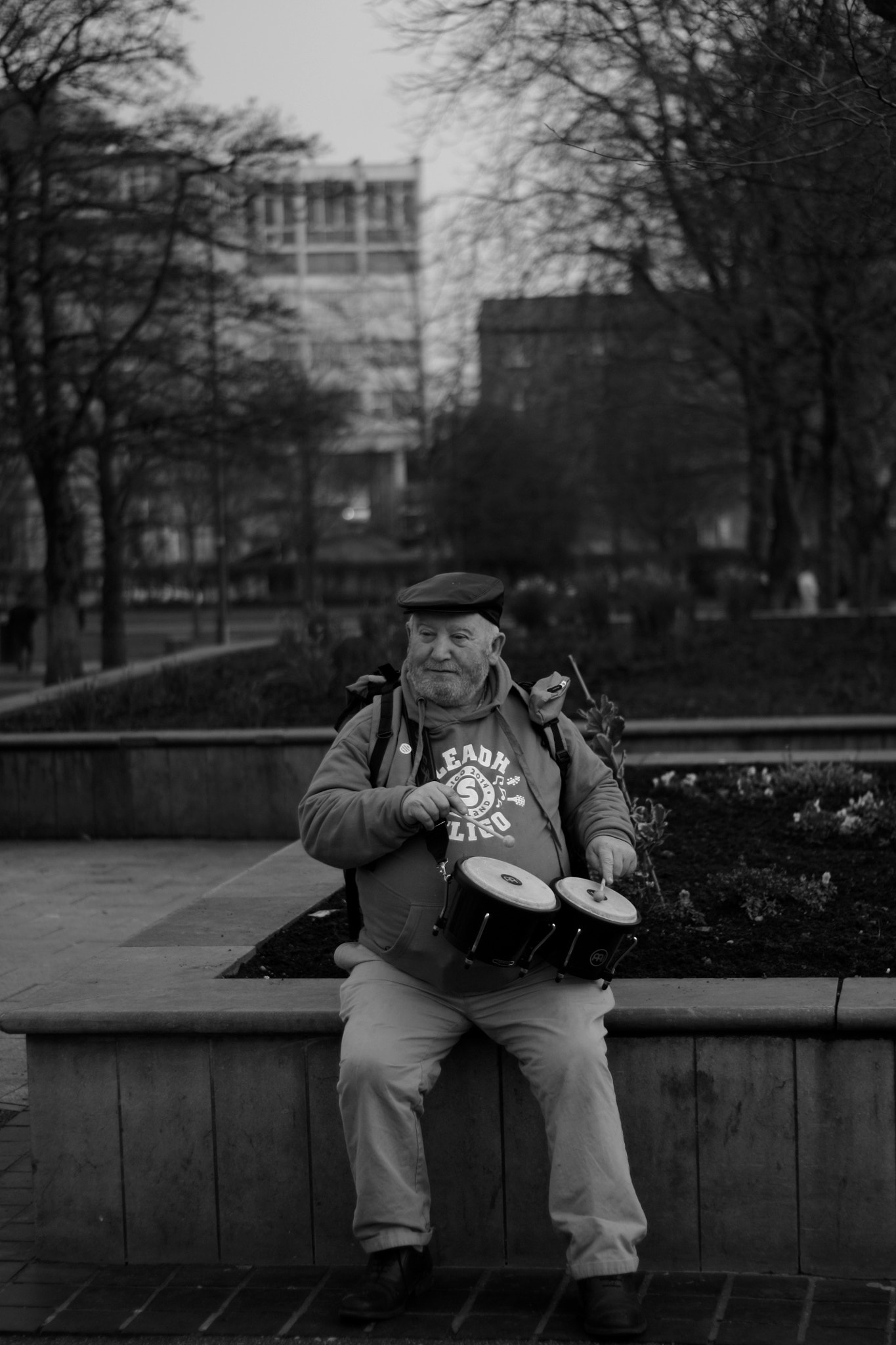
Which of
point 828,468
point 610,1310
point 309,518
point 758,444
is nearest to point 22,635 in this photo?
point 758,444

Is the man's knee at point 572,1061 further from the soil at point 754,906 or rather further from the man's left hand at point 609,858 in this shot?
the soil at point 754,906

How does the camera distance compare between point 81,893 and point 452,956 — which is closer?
point 452,956

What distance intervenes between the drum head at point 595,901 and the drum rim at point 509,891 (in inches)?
1.2

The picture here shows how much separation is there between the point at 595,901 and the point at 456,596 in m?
0.83

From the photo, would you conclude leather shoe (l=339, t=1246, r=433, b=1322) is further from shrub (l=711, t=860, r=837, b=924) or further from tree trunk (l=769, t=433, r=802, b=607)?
tree trunk (l=769, t=433, r=802, b=607)

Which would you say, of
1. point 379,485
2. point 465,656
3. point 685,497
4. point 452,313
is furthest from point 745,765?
point 379,485

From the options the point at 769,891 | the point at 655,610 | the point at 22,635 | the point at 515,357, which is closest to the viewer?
the point at 769,891

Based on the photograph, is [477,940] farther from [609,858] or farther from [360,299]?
[360,299]

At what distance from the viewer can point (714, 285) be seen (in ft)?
50.7

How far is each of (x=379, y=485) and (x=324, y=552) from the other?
544 centimetres

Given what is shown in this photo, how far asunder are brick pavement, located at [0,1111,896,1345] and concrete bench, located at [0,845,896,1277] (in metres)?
0.07

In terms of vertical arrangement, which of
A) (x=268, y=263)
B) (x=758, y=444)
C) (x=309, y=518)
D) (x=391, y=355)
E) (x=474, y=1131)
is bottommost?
(x=474, y=1131)

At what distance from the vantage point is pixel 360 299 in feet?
141

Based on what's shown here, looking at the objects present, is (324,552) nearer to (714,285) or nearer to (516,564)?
(516,564)
